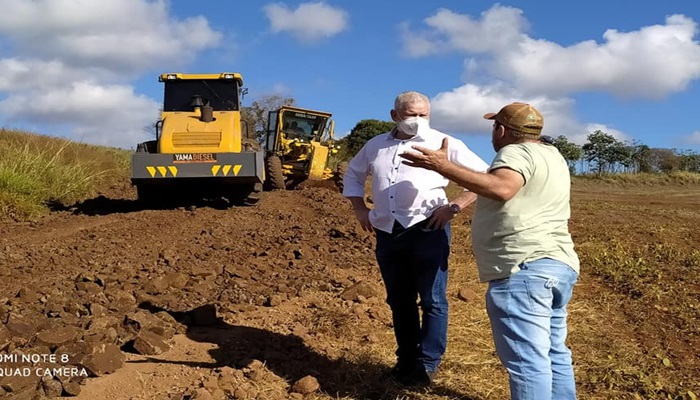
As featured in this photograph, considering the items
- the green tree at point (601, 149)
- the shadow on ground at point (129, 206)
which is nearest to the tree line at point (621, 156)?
the green tree at point (601, 149)

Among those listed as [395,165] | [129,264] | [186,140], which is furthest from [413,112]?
[186,140]

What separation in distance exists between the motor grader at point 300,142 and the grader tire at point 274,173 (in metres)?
1.10

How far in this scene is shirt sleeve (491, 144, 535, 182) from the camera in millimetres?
2531

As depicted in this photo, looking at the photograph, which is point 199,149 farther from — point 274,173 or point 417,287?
point 417,287

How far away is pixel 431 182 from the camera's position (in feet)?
11.1

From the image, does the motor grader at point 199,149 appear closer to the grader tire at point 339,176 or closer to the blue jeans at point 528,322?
the grader tire at point 339,176

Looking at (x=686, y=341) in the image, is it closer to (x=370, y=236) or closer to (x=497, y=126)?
(x=497, y=126)

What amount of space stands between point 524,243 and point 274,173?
11826 millimetres

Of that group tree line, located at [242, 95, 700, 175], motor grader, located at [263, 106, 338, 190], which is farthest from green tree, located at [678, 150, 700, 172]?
motor grader, located at [263, 106, 338, 190]

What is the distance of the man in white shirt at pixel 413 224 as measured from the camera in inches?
132

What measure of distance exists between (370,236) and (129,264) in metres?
3.12

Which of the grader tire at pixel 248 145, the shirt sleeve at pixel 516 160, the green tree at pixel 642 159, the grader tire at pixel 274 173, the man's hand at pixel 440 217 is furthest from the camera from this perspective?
the green tree at pixel 642 159

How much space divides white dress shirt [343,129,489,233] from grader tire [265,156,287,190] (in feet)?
35.3
